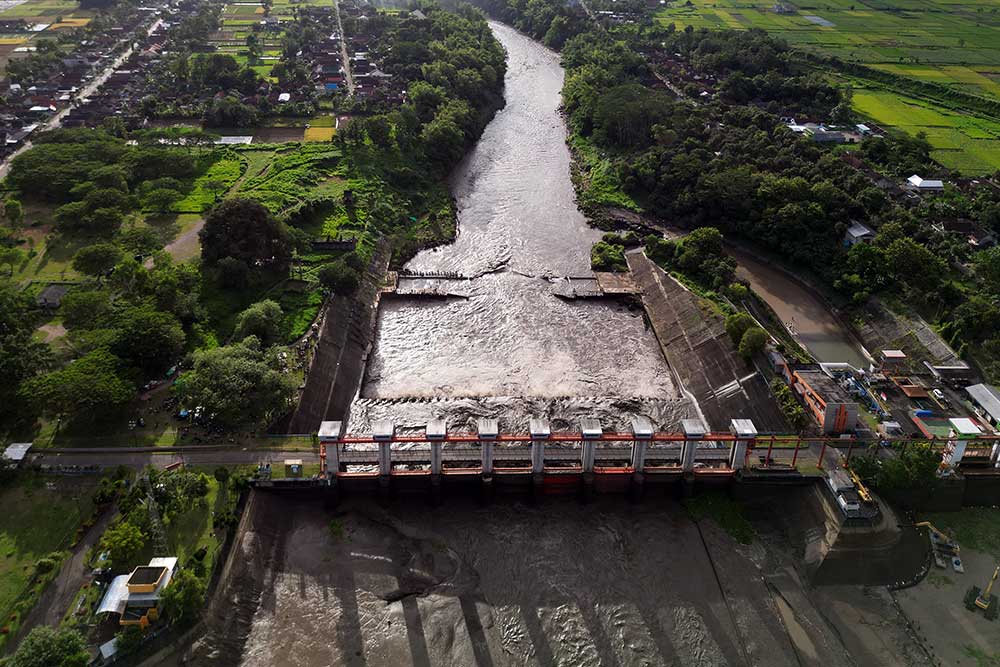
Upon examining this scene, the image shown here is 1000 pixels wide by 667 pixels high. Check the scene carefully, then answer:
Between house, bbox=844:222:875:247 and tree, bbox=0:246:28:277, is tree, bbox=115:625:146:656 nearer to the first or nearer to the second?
tree, bbox=0:246:28:277

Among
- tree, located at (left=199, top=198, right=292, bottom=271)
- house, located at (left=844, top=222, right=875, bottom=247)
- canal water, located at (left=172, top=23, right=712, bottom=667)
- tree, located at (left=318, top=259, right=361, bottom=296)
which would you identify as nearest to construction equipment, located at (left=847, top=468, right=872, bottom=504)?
canal water, located at (left=172, top=23, right=712, bottom=667)

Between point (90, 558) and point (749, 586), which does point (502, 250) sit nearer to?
point (749, 586)

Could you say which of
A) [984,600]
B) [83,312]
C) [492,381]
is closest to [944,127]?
[984,600]

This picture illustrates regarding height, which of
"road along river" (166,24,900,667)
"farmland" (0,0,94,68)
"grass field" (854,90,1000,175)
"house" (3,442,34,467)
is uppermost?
"farmland" (0,0,94,68)

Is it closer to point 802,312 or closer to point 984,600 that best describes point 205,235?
point 802,312

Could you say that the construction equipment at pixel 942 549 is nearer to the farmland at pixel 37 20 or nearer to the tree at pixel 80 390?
the tree at pixel 80 390

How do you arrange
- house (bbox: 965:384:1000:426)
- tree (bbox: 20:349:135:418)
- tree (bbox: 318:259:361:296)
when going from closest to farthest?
tree (bbox: 20:349:135:418) < house (bbox: 965:384:1000:426) < tree (bbox: 318:259:361:296)
